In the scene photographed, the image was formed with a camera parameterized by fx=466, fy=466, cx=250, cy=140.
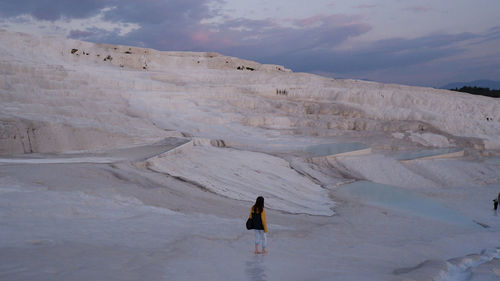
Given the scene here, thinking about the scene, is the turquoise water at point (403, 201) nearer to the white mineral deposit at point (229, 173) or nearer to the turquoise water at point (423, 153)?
the white mineral deposit at point (229, 173)

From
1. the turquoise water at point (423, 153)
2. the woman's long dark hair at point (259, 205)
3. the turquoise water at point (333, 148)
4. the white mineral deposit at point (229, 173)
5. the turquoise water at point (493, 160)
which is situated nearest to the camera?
the white mineral deposit at point (229, 173)

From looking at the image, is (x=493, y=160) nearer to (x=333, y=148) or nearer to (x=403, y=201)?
(x=333, y=148)

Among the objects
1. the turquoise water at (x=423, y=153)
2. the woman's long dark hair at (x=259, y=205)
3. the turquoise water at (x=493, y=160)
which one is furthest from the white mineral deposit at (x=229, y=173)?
the woman's long dark hair at (x=259, y=205)

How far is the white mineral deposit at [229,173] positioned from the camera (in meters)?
6.03

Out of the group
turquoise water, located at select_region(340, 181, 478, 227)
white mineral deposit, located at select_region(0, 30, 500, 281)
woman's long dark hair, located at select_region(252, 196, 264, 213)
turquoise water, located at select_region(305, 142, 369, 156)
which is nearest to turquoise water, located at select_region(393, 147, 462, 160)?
white mineral deposit, located at select_region(0, 30, 500, 281)

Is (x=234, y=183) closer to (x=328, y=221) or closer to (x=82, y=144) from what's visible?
(x=328, y=221)

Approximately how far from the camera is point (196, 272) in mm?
5273

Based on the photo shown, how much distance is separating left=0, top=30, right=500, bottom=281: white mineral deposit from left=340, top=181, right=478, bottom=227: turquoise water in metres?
0.11

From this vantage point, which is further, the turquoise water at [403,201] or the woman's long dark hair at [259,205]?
the turquoise water at [403,201]

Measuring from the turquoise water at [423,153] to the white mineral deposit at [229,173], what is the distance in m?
0.23

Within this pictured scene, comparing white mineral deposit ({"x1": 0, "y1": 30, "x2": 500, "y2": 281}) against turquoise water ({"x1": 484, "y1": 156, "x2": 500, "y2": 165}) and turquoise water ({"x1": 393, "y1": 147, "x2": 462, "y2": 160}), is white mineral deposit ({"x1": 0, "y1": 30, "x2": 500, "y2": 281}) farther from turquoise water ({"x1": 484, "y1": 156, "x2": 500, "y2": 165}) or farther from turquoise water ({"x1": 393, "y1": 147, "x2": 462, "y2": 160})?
turquoise water ({"x1": 393, "y1": 147, "x2": 462, "y2": 160})

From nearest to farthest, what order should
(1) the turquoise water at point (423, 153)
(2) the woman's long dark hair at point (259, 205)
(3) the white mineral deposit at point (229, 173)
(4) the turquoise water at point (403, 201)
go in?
(3) the white mineral deposit at point (229, 173) → (2) the woman's long dark hair at point (259, 205) → (4) the turquoise water at point (403, 201) → (1) the turquoise water at point (423, 153)

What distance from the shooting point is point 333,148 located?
23.2 meters

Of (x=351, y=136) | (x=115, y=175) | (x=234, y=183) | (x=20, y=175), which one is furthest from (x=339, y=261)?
(x=351, y=136)
